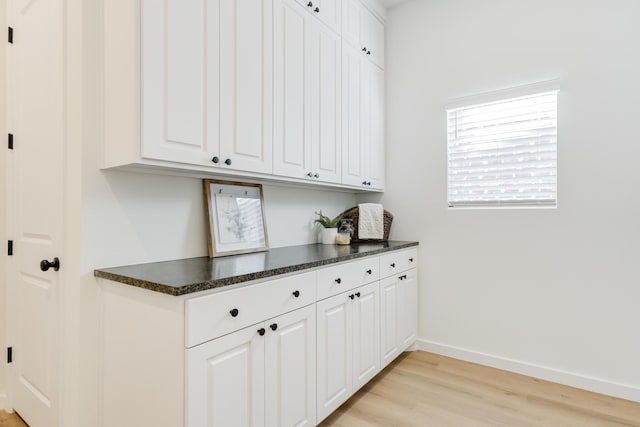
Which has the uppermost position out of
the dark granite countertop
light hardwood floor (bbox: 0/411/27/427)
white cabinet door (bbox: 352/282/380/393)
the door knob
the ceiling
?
the ceiling

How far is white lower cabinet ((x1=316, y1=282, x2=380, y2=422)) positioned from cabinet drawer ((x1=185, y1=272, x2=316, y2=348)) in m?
0.20

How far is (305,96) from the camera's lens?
2.20 metres

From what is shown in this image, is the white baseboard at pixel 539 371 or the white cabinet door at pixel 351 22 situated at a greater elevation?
the white cabinet door at pixel 351 22

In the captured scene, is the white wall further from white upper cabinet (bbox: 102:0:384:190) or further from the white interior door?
the white interior door

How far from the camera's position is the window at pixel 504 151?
246 cm

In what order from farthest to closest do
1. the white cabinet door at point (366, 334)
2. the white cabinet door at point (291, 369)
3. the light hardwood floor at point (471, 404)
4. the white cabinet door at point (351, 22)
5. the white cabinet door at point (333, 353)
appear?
the white cabinet door at point (351, 22) < the white cabinet door at point (366, 334) < the light hardwood floor at point (471, 404) < the white cabinet door at point (333, 353) < the white cabinet door at point (291, 369)

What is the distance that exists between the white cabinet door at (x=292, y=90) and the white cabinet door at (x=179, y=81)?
1.45 ft

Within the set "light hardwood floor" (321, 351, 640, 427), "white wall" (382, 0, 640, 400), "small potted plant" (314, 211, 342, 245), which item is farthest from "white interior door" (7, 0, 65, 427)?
"white wall" (382, 0, 640, 400)

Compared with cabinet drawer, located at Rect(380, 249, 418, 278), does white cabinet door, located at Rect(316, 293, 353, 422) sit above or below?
below

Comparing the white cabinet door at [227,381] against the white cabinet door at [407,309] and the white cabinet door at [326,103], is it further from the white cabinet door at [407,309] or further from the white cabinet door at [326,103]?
the white cabinet door at [407,309]

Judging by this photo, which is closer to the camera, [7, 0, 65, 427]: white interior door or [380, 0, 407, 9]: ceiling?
[7, 0, 65, 427]: white interior door

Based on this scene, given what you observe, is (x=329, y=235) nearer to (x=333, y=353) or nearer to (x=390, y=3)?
(x=333, y=353)

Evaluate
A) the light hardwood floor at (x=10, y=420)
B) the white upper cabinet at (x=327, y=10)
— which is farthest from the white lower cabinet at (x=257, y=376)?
the white upper cabinet at (x=327, y=10)

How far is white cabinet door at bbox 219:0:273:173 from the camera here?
168 cm
